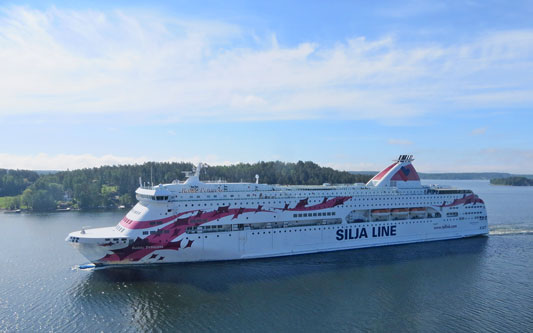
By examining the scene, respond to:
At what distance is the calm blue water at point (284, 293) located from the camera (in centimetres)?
1766

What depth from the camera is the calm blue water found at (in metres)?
17.7

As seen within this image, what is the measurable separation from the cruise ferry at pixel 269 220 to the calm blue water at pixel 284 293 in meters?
1.29

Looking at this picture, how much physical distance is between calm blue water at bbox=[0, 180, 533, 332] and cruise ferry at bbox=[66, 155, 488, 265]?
129 centimetres

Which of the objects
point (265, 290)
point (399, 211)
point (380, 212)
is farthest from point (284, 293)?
point (399, 211)

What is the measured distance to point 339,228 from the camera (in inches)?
1177

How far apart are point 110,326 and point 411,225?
88.2ft

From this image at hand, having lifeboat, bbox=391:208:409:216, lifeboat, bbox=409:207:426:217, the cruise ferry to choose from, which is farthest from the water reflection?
lifeboat, bbox=409:207:426:217

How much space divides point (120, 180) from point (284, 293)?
62395mm

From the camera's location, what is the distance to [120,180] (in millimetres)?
74125

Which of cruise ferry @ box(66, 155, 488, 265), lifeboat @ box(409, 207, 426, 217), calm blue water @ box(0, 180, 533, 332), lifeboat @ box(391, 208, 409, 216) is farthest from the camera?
lifeboat @ box(409, 207, 426, 217)

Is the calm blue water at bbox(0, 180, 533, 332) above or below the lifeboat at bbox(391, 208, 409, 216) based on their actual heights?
below

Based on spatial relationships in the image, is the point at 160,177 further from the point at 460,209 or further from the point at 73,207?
the point at 460,209

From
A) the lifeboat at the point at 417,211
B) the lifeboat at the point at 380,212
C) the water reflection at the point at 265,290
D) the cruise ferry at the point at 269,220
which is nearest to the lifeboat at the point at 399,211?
the cruise ferry at the point at 269,220

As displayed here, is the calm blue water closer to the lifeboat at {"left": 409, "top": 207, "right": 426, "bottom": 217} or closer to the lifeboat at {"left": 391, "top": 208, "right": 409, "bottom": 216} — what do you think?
the lifeboat at {"left": 391, "top": 208, "right": 409, "bottom": 216}
